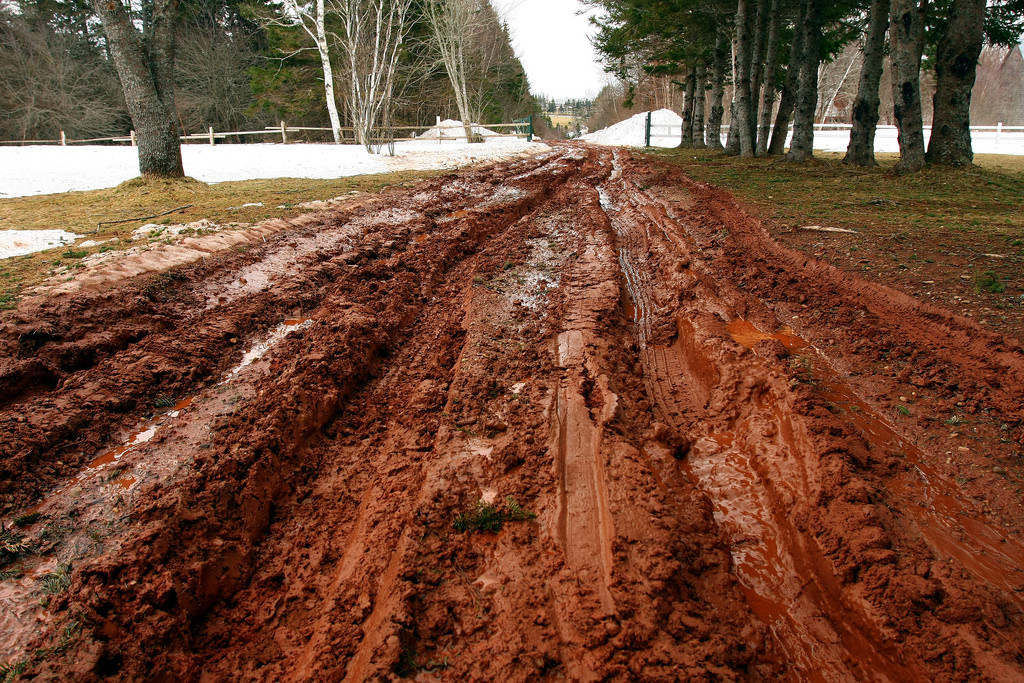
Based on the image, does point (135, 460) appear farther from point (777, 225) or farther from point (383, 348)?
point (777, 225)

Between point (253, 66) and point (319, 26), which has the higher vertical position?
point (253, 66)

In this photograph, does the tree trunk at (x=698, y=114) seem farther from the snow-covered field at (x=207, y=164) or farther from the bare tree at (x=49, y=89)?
the bare tree at (x=49, y=89)

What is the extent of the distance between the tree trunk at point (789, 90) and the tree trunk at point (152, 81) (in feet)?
49.9

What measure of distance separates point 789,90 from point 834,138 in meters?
19.9

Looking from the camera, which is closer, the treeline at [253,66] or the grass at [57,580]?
the grass at [57,580]

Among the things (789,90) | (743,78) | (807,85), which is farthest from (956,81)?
(743,78)

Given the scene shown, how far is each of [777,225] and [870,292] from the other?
2669 millimetres

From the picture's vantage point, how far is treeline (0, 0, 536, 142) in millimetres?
21297

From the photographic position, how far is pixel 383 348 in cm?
431

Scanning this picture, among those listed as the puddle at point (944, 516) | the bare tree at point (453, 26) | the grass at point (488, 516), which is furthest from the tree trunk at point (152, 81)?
the bare tree at point (453, 26)

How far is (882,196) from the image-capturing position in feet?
29.1

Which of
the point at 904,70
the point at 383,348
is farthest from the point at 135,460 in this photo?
the point at 904,70

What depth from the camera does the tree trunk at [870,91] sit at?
39.6 feet

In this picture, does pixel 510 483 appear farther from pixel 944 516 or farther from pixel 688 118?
pixel 688 118
